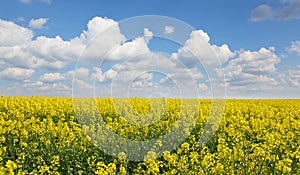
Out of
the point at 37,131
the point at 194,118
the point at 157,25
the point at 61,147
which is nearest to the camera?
the point at 61,147

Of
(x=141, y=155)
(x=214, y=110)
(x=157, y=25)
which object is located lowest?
(x=141, y=155)

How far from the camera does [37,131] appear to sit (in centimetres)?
918

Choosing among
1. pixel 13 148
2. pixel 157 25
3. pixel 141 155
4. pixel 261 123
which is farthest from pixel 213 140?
pixel 13 148

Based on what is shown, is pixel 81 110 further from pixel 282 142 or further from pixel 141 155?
pixel 282 142

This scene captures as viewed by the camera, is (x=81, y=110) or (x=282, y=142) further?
(x=81, y=110)

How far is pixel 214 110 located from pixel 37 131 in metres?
8.16

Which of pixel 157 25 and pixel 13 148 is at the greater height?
pixel 157 25

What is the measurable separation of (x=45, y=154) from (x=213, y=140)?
4905 millimetres

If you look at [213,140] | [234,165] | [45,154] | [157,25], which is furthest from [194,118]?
[234,165]

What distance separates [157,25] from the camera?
10320 millimetres

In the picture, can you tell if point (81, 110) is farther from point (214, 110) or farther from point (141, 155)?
point (141, 155)

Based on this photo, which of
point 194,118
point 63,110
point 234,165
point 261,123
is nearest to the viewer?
point 234,165

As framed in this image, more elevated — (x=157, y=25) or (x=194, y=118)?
(x=157, y=25)

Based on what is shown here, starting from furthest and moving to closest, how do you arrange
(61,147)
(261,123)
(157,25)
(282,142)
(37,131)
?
(261,123), (157,25), (37,131), (61,147), (282,142)
